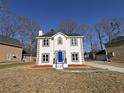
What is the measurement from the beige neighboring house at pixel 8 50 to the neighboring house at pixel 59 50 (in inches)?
634

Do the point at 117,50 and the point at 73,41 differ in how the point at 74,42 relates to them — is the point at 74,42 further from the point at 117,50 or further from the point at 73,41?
the point at 117,50

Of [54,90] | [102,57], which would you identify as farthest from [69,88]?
[102,57]

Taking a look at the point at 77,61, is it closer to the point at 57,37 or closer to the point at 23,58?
the point at 57,37

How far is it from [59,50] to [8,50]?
20394mm

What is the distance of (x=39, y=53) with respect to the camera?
2125 centimetres

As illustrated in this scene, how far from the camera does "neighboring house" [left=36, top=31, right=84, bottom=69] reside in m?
21.2

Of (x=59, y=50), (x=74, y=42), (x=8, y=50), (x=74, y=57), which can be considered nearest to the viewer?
(x=59, y=50)

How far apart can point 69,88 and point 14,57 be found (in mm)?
34491

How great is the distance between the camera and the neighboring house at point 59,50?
21203 millimetres

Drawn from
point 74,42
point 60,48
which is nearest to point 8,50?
point 60,48

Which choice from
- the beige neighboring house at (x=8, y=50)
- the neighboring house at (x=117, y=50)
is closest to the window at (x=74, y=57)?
the neighboring house at (x=117, y=50)

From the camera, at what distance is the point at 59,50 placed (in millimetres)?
21281

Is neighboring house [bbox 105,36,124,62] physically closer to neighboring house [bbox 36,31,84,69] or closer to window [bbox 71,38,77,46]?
neighboring house [bbox 36,31,84,69]

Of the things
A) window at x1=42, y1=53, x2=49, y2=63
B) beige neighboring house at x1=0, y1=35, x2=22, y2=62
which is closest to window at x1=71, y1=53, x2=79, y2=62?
window at x1=42, y1=53, x2=49, y2=63
